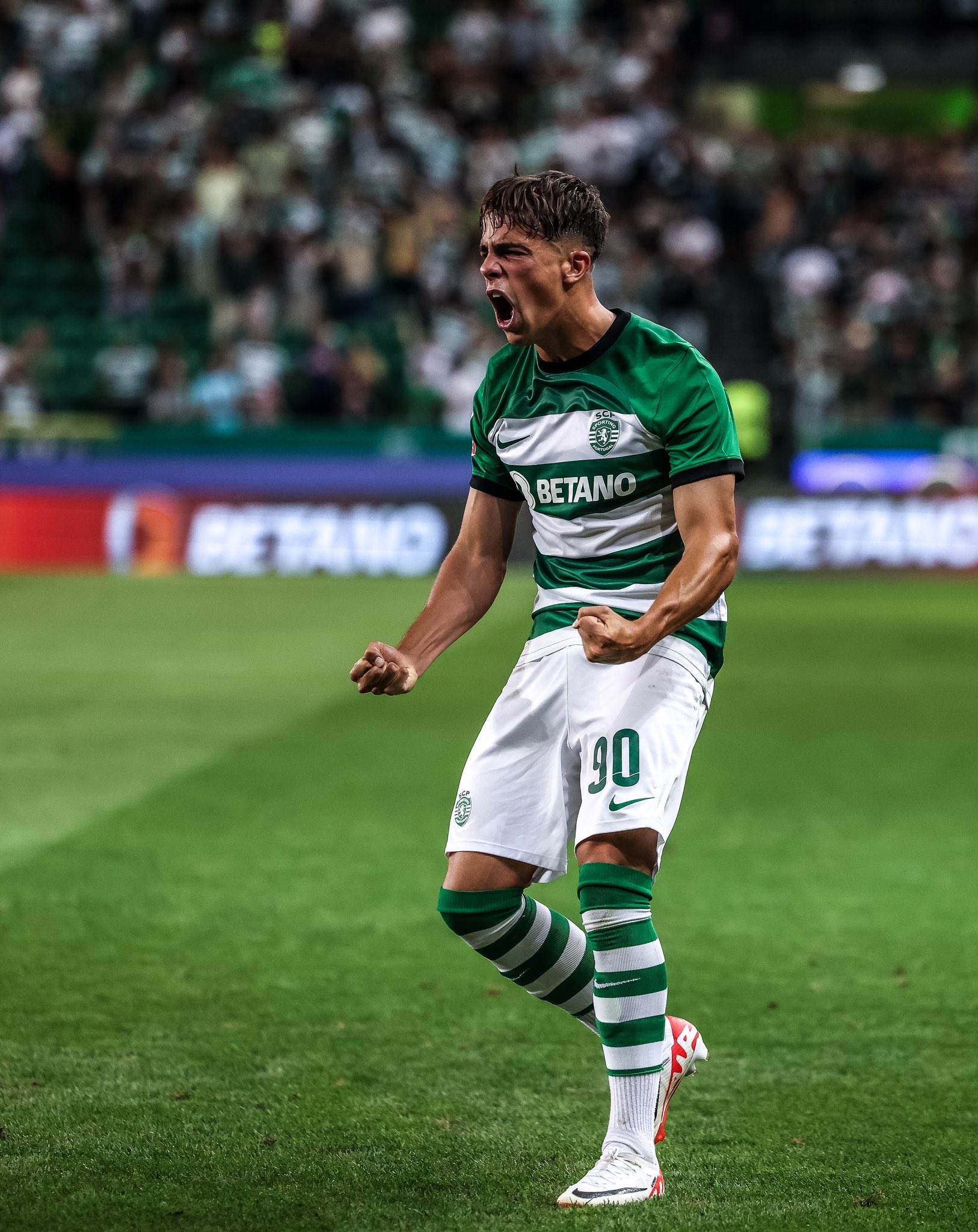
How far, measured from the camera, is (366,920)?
640 cm

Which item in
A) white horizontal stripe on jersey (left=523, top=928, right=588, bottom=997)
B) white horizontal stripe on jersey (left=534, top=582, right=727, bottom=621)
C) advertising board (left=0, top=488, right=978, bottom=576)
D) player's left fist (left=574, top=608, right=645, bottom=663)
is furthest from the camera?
advertising board (left=0, top=488, right=978, bottom=576)

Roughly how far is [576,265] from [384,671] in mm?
992

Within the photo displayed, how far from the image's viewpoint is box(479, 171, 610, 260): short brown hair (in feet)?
12.8

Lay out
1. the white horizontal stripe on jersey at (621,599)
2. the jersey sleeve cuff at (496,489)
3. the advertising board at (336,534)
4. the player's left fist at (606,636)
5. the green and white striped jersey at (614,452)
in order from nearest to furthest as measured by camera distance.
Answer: the player's left fist at (606,636)
the green and white striped jersey at (614,452)
the white horizontal stripe on jersey at (621,599)
the jersey sleeve cuff at (496,489)
the advertising board at (336,534)

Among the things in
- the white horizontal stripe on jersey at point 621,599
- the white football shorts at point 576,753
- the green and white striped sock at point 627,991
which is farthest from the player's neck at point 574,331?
the green and white striped sock at point 627,991

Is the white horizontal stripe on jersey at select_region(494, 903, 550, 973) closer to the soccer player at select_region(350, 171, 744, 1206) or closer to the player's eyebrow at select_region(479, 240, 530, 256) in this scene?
the soccer player at select_region(350, 171, 744, 1206)

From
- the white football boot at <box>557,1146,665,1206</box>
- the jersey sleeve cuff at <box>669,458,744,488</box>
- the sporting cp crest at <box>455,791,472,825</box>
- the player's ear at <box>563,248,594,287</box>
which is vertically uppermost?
the player's ear at <box>563,248,594,287</box>

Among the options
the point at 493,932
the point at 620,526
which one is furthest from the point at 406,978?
the point at 620,526

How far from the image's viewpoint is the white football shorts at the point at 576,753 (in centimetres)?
388

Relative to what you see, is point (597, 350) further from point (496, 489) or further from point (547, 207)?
point (496, 489)

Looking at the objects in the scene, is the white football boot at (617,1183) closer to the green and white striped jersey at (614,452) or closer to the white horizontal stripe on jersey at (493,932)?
the white horizontal stripe on jersey at (493,932)

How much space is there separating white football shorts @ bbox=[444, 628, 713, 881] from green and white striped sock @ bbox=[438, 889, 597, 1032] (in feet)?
0.34

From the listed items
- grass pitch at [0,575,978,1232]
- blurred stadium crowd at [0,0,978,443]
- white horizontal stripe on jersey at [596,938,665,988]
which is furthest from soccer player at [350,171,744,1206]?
blurred stadium crowd at [0,0,978,443]

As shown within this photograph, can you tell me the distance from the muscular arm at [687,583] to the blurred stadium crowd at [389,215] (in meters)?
15.2
